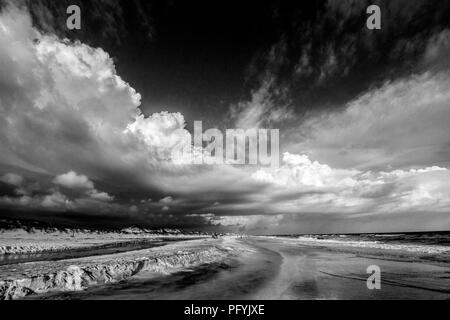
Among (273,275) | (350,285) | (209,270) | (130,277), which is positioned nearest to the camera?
(350,285)
